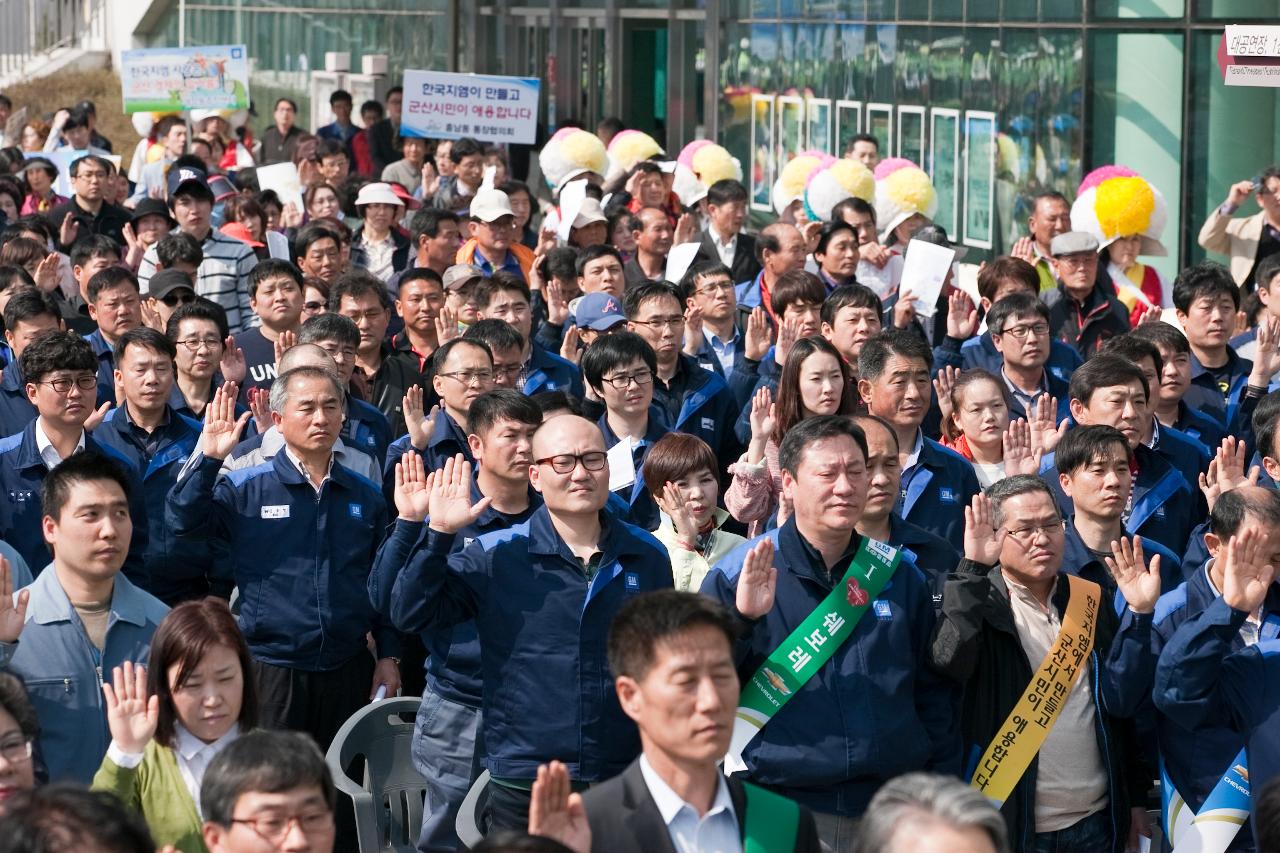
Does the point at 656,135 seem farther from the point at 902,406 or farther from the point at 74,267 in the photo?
the point at 902,406

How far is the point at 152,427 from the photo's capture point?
8.00m

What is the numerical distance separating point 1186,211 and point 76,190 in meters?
8.27

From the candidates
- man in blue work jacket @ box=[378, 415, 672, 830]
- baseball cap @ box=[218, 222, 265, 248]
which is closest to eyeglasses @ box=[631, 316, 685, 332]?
man in blue work jacket @ box=[378, 415, 672, 830]

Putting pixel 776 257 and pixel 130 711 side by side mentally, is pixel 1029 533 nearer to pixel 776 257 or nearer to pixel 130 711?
pixel 130 711

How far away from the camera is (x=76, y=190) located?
1466 cm

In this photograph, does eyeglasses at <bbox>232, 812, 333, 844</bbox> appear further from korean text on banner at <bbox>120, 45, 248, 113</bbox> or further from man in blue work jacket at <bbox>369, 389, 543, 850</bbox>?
korean text on banner at <bbox>120, 45, 248, 113</bbox>

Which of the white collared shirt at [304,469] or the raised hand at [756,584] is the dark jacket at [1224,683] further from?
the white collared shirt at [304,469]

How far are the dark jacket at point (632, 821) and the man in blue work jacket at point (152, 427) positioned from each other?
11.8 ft

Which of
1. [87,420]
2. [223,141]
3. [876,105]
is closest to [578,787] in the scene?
[87,420]

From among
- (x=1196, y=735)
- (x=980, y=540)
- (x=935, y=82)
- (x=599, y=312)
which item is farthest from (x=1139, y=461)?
(x=935, y=82)

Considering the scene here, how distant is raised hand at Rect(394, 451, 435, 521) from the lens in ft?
18.8

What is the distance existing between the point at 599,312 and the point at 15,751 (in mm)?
5545

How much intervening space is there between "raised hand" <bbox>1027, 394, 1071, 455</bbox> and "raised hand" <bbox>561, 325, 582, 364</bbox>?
9.24 ft

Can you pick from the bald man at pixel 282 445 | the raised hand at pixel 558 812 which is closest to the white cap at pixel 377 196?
the bald man at pixel 282 445
